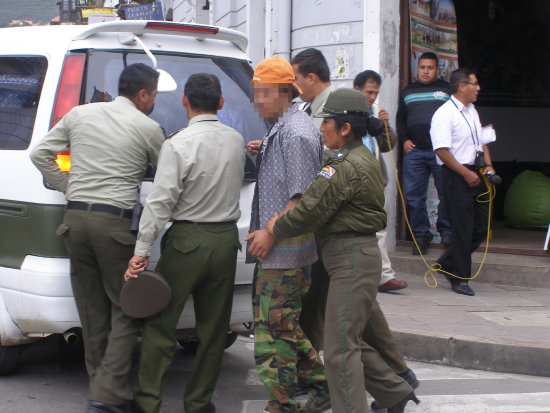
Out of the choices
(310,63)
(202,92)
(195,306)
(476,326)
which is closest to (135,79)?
(202,92)

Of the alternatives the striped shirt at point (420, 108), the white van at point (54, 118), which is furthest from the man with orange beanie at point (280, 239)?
the striped shirt at point (420, 108)

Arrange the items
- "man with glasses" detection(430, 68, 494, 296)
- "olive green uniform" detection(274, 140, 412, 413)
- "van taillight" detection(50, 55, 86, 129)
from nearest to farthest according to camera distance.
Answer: "olive green uniform" detection(274, 140, 412, 413) → "van taillight" detection(50, 55, 86, 129) → "man with glasses" detection(430, 68, 494, 296)

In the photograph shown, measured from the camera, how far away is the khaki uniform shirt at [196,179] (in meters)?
3.78

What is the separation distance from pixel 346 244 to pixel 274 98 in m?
0.85

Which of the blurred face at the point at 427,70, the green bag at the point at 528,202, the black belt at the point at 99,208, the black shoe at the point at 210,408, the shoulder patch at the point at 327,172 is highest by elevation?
the blurred face at the point at 427,70

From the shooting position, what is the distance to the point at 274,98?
3943 mm

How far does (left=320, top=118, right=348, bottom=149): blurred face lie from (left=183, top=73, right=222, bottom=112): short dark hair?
609 millimetres

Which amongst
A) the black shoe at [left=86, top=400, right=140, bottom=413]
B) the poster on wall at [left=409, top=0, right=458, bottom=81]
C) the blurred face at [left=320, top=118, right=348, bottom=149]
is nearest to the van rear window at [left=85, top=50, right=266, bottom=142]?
the blurred face at [left=320, top=118, right=348, bottom=149]

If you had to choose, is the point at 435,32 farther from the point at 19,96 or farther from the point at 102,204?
the point at 102,204

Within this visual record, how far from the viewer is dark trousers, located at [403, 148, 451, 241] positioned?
761cm

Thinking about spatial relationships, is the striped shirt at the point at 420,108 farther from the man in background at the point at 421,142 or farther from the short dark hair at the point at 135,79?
the short dark hair at the point at 135,79

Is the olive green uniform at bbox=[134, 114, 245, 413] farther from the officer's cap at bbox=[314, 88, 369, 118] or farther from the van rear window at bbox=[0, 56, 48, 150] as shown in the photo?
the van rear window at bbox=[0, 56, 48, 150]

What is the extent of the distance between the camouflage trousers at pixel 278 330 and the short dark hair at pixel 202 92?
87 cm

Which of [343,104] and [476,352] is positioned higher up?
[343,104]
